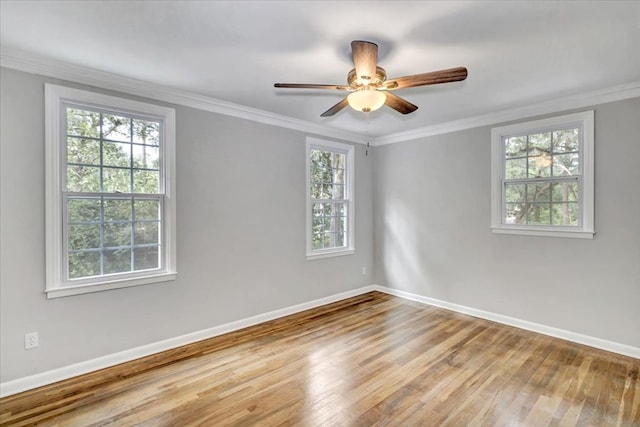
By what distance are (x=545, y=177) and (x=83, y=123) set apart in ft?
15.3

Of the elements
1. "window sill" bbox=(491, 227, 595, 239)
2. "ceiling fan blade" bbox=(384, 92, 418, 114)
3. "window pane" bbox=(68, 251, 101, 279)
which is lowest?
"window pane" bbox=(68, 251, 101, 279)

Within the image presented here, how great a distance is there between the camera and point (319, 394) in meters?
2.43

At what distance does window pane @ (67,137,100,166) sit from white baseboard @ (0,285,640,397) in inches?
67.7

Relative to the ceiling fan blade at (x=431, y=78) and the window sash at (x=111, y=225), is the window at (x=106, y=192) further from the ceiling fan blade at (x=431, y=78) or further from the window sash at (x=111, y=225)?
the ceiling fan blade at (x=431, y=78)

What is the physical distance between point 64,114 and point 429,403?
3677 mm

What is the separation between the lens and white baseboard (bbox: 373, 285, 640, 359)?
311cm

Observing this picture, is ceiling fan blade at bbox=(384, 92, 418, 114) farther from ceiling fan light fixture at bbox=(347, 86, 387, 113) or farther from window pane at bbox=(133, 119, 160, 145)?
window pane at bbox=(133, 119, 160, 145)

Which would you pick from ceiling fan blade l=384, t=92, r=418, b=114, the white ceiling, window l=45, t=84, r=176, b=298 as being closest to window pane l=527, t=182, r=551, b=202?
the white ceiling

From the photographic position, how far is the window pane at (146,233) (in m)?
3.06

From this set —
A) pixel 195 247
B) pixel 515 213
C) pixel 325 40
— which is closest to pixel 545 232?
pixel 515 213

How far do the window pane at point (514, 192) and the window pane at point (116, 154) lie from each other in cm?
419

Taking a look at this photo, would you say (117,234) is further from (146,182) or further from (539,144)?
(539,144)

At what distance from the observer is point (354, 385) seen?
2545 millimetres

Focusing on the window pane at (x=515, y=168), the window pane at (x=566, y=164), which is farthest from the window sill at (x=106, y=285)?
the window pane at (x=566, y=164)
